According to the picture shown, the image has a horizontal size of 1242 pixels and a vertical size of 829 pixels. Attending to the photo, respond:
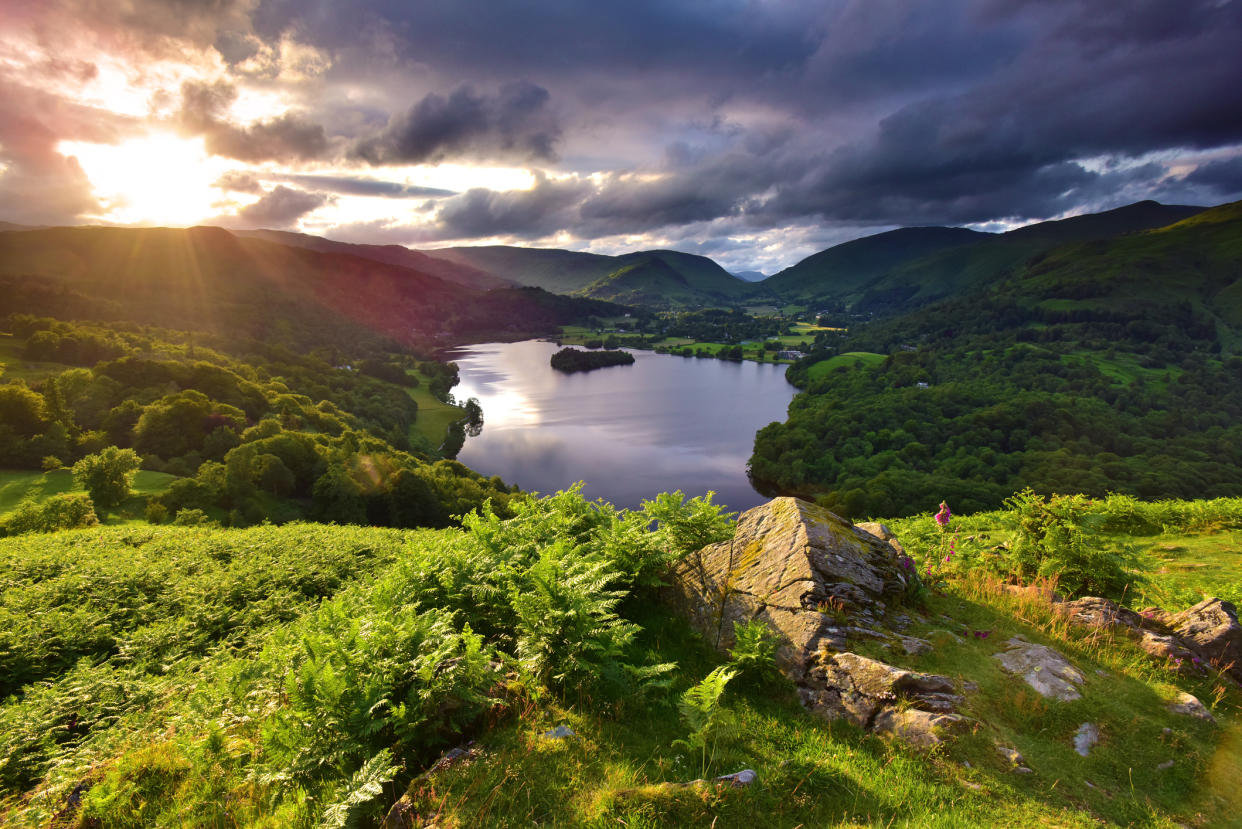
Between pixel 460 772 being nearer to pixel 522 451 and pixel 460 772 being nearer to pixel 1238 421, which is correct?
pixel 522 451

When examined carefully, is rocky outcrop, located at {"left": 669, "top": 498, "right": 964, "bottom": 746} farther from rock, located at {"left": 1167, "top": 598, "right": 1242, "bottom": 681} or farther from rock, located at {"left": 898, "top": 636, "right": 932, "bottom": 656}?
rock, located at {"left": 1167, "top": 598, "right": 1242, "bottom": 681}

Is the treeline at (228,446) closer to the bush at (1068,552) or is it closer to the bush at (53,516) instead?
the bush at (53,516)

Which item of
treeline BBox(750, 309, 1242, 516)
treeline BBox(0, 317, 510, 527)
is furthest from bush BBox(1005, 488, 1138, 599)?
treeline BBox(750, 309, 1242, 516)

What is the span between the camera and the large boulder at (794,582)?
704 cm

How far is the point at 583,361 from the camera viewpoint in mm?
176000

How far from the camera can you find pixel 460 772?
4.71 metres

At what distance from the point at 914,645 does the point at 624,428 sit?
318 feet

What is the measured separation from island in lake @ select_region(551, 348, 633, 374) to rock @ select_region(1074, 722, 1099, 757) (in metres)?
167

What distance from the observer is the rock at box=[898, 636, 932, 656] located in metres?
6.90

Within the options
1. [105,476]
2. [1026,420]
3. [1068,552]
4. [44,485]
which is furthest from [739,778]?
[1026,420]

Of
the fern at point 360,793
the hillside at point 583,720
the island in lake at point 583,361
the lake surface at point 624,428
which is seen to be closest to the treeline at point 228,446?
the lake surface at point 624,428

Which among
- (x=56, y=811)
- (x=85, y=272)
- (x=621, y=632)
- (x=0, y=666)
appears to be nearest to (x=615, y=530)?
(x=621, y=632)

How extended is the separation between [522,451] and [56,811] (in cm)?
8737

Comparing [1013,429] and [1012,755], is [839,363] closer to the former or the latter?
[1013,429]
